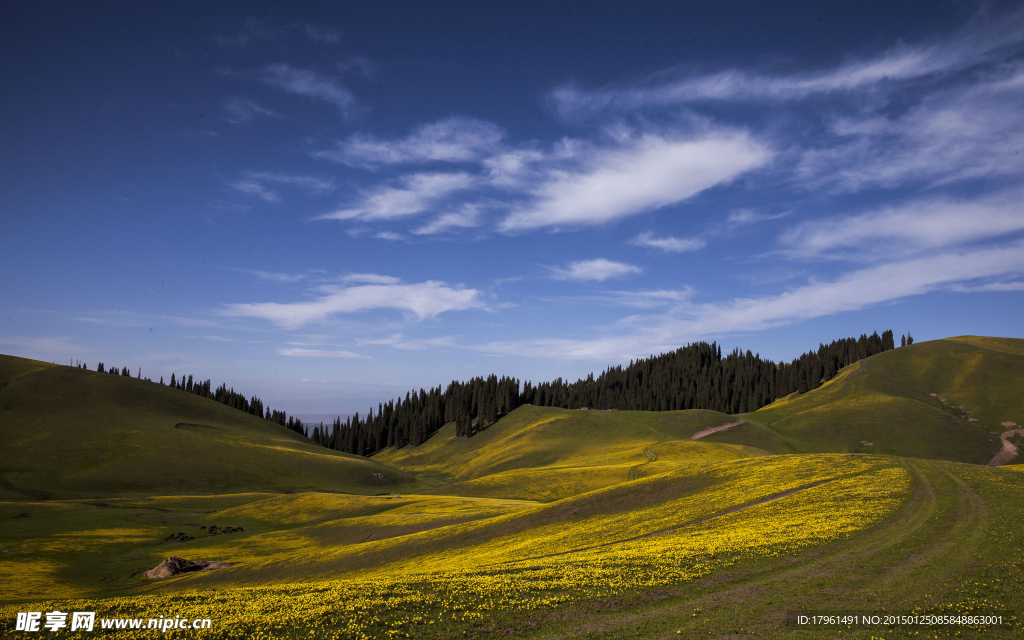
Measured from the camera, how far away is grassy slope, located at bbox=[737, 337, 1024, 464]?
131 meters

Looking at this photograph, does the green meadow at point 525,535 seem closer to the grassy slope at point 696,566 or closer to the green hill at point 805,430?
the grassy slope at point 696,566

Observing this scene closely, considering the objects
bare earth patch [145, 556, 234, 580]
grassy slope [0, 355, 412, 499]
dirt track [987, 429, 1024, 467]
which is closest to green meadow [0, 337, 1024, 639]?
grassy slope [0, 355, 412, 499]

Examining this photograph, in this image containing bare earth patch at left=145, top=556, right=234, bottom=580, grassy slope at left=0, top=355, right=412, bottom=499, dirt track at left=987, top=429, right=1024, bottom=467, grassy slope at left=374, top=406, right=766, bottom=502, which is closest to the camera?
bare earth patch at left=145, top=556, right=234, bottom=580

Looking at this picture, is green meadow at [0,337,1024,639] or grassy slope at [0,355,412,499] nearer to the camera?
green meadow at [0,337,1024,639]

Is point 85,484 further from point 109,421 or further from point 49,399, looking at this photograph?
point 49,399

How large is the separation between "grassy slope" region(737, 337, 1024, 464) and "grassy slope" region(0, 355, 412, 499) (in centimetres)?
11941

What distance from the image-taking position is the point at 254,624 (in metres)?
21.5

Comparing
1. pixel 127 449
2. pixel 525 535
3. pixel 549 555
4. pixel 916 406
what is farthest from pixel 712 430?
pixel 127 449

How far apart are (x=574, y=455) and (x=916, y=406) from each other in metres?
104

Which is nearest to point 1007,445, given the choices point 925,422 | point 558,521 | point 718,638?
point 925,422

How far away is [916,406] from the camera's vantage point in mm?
146500

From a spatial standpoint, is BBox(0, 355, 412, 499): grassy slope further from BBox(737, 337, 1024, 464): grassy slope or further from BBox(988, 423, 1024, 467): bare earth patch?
BBox(988, 423, 1024, 467): bare earth patch

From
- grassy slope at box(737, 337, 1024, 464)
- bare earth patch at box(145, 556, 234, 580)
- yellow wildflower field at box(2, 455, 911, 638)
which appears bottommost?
bare earth patch at box(145, 556, 234, 580)

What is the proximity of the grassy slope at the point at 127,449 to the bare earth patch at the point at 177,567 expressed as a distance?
62.7 metres
